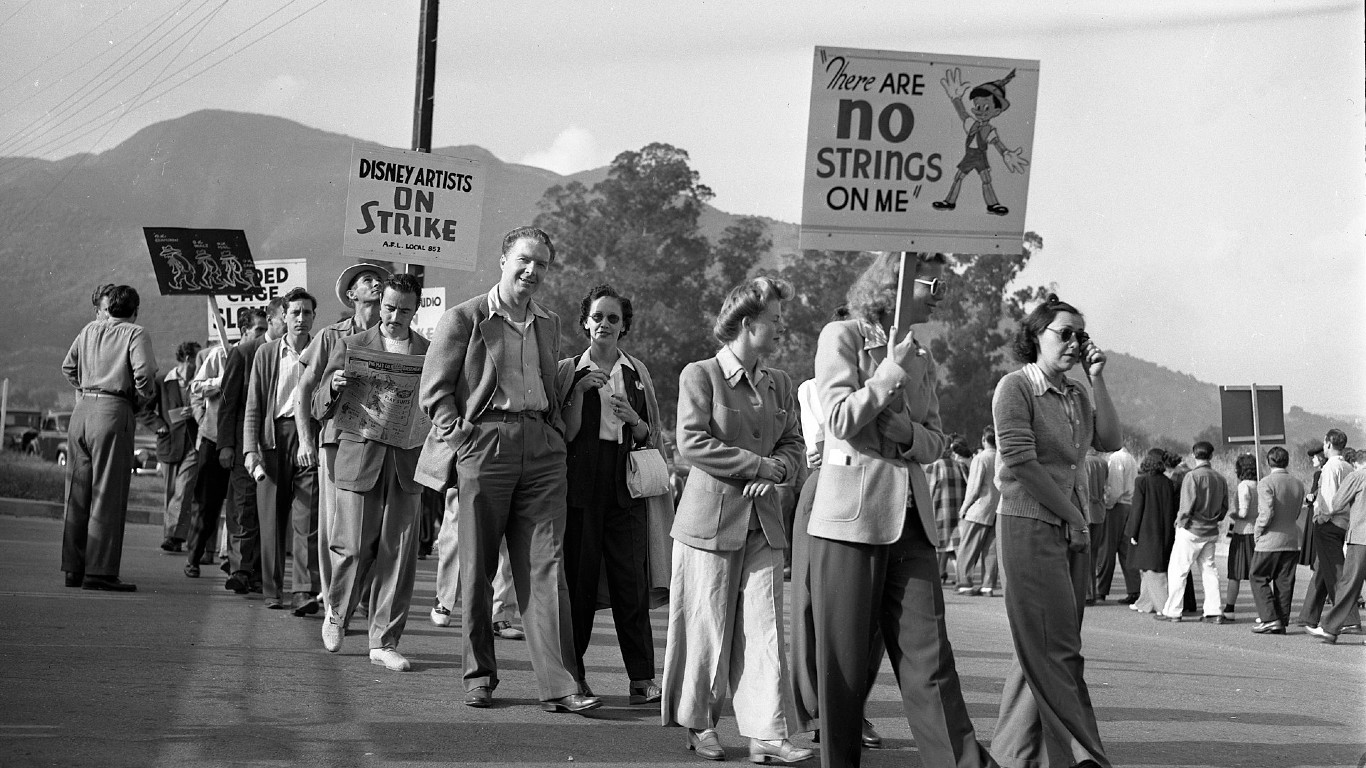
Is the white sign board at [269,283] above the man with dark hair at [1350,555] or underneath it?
above

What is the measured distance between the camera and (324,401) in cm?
880

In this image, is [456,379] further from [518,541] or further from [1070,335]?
[1070,335]

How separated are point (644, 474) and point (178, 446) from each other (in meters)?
9.93

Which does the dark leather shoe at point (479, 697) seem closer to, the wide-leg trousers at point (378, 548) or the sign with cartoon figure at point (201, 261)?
the wide-leg trousers at point (378, 548)

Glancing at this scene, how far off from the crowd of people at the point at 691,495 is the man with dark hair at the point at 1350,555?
6735mm

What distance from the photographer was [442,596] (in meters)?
10.4

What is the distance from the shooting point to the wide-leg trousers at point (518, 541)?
709 cm

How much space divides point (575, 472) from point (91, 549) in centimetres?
519

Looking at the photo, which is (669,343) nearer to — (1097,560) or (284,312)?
(1097,560)

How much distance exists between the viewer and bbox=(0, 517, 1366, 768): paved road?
237 inches

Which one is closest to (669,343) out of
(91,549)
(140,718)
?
(91,549)

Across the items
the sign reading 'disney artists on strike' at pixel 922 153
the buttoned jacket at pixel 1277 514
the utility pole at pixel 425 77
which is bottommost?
the buttoned jacket at pixel 1277 514

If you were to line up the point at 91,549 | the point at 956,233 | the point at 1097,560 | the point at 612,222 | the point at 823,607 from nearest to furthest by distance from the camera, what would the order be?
the point at 823,607, the point at 956,233, the point at 91,549, the point at 1097,560, the point at 612,222

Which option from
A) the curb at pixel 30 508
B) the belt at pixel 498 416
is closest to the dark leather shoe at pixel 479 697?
the belt at pixel 498 416
